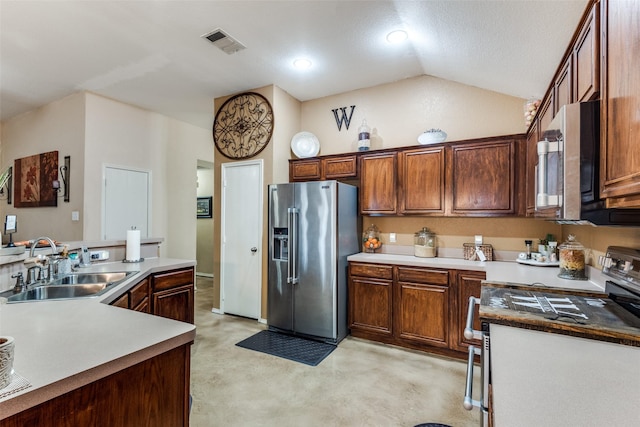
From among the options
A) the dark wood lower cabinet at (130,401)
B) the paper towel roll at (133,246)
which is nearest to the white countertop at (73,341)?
the dark wood lower cabinet at (130,401)

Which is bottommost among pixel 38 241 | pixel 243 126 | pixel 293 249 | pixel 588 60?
pixel 293 249

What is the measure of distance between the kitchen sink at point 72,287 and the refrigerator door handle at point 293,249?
4.98 ft

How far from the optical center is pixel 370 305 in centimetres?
327

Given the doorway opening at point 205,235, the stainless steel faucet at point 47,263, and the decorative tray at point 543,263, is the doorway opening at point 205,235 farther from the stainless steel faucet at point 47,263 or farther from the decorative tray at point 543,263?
the decorative tray at point 543,263

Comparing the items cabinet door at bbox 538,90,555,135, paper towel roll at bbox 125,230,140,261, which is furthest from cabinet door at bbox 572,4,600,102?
paper towel roll at bbox 125,230,140,261

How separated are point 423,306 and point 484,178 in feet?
4.45

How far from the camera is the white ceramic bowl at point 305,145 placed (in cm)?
407

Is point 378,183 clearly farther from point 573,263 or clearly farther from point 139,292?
point 139,292

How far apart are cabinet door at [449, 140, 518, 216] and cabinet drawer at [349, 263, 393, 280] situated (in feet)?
2.88

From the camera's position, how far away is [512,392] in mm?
867

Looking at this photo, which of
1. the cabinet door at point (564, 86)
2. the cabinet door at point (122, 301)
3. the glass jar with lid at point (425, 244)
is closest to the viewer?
the cabinet door at point (564, 86)

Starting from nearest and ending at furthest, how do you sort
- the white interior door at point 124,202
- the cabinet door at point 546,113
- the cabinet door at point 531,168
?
1. the cabinet door at point 546,113
2. the cabinet door at point 531,168
3. the white interior door at point 124,202

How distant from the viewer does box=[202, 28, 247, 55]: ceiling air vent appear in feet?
9.17

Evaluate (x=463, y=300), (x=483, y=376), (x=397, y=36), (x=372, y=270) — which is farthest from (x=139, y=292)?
(x=397, y=36)
